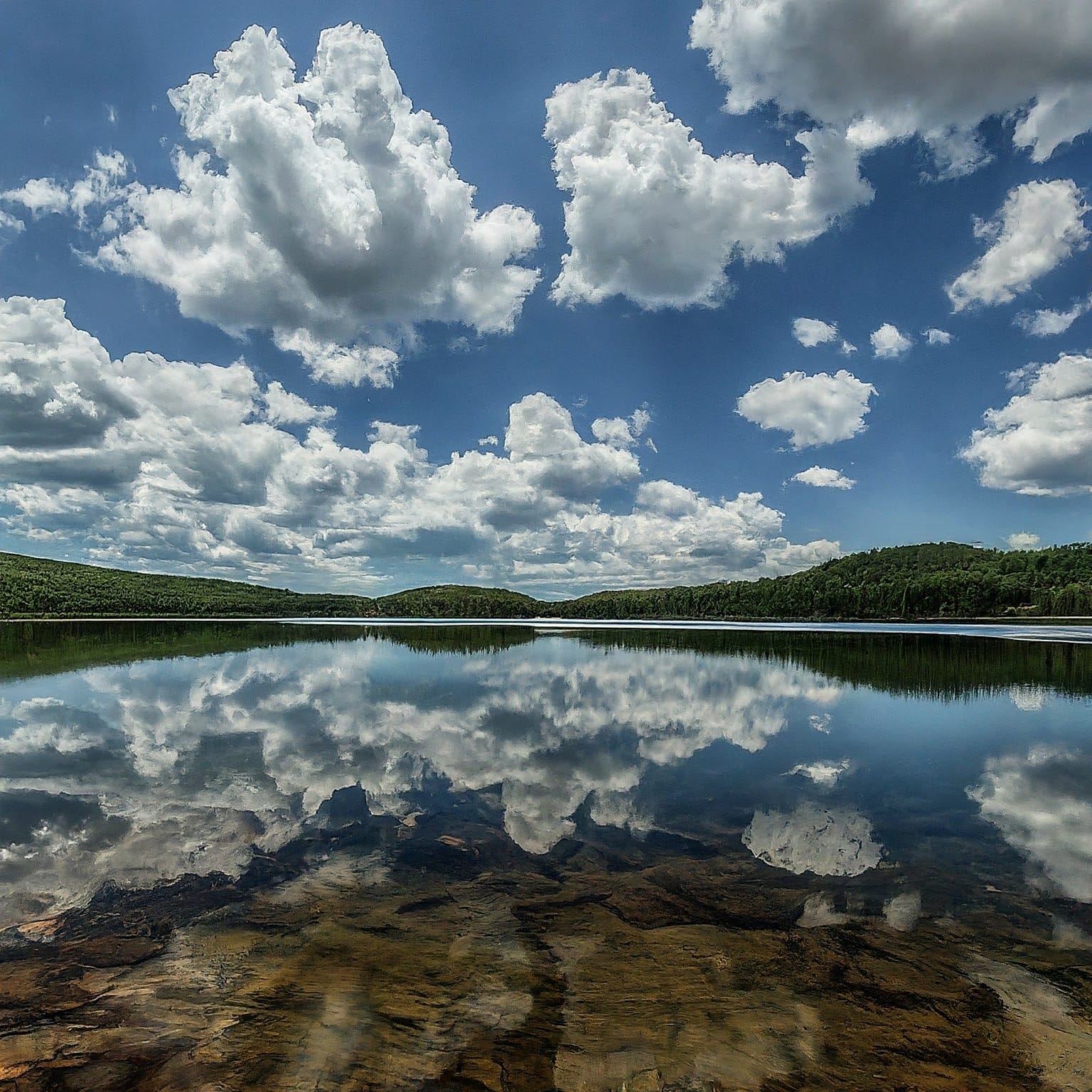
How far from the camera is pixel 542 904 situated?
10281 mm

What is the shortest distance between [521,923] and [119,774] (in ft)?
47.5

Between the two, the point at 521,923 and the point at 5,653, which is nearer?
the point at 521,923

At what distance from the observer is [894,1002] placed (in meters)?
7.58

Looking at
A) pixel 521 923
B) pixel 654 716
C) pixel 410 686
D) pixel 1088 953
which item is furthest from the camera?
pixel 410 686

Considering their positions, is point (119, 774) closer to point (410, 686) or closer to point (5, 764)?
point (5, 764)

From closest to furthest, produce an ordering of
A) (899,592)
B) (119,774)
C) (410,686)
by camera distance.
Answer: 1. (119,774)
2. (410,686)
3. (899,592)

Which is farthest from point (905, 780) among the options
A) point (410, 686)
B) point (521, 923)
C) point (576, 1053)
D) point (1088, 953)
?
point (410, 686)

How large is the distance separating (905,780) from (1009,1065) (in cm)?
1340

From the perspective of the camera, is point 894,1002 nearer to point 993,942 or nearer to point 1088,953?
point 993,942

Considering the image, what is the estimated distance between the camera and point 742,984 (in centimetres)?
800

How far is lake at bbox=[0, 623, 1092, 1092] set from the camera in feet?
21.9

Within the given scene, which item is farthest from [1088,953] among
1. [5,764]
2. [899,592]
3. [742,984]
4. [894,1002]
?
[899,592]

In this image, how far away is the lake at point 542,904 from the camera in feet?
21.9

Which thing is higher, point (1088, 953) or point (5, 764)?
point (1088, 953)
